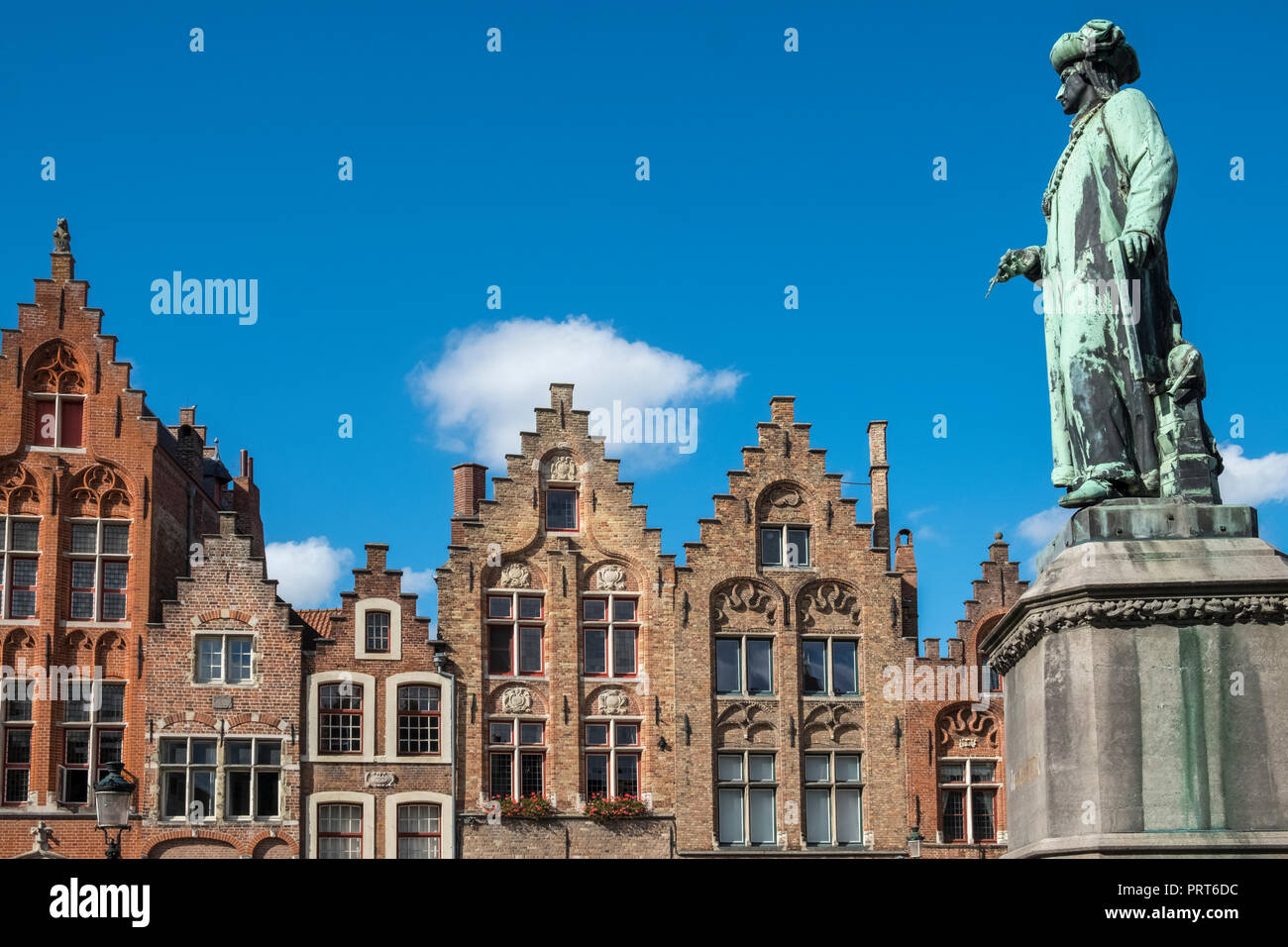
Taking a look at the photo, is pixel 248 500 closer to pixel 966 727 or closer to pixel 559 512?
pixel 559 512

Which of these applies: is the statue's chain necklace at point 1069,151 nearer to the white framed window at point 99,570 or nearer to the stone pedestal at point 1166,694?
the stone pedestal at point 1166,694

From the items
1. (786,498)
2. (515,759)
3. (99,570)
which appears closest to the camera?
(99,570)

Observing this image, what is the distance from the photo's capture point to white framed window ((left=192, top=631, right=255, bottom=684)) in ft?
112

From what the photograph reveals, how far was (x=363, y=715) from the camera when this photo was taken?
112 feet

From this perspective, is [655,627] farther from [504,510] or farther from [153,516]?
[153,516]

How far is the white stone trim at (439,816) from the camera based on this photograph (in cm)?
3362

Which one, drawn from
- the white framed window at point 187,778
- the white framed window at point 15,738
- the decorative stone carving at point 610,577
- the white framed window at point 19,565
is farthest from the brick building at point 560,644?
the white framed window at point 15,738

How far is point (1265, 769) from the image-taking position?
7879mm

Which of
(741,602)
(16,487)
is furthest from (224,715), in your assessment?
(741,602)

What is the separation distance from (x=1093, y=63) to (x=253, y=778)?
27217 mm

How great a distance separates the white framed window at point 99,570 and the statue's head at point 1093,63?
27885mm

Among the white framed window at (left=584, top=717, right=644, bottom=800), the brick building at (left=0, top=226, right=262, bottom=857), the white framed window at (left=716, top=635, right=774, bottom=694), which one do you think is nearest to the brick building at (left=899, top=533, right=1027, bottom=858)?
the white framed window at (left=716, top=635, right=774, bottom=694)

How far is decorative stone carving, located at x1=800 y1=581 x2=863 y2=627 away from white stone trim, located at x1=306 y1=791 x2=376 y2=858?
9.63 metres
